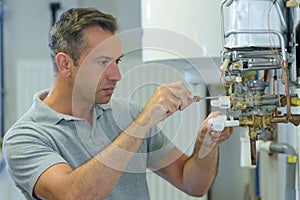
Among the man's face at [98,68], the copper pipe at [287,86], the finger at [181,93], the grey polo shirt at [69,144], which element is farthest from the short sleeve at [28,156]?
the copper pipe at [287,86]

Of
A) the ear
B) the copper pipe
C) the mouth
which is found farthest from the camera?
the ear

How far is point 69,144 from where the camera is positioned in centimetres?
116

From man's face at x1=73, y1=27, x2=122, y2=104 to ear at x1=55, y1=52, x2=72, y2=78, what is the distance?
45 mm

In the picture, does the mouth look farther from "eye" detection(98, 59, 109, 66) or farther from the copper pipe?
the copper pipe

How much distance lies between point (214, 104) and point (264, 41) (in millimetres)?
155

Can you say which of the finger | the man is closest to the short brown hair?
the man

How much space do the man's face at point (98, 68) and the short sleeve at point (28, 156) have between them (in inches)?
6.3

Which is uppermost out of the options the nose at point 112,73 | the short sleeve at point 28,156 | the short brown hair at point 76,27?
the short brown hair at point 76,27

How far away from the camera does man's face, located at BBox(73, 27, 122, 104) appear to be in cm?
99

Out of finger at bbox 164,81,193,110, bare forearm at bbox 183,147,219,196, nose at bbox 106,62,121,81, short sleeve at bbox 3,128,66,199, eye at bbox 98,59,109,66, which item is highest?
eye at bbox 98,59,109,66

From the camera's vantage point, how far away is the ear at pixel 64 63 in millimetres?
1171

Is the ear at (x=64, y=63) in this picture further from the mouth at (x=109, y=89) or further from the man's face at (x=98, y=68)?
the mouth at (x=109, y=89)

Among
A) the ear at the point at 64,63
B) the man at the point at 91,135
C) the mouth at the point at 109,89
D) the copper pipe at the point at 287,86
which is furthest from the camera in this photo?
the ear at the point at 64,63

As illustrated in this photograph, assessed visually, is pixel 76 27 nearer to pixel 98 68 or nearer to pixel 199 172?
pixel 98 68
